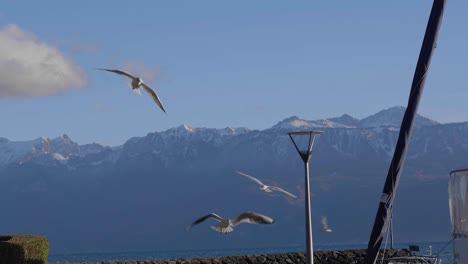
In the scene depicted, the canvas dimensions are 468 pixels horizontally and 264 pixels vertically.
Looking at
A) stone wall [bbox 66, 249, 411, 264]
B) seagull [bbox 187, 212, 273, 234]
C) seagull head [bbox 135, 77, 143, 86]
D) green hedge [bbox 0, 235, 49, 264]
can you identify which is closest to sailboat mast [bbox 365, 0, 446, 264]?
seagull [bbox 187, 212, 273, 234]

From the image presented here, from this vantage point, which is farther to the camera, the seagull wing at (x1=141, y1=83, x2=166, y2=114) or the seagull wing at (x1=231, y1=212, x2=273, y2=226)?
the seagull wing at (x1=141, y1=83, x2=166, y2=114)

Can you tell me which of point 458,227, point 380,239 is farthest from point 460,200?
point 380,239

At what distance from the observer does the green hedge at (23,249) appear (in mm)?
30031

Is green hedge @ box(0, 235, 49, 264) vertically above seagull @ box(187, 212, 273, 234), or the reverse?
seagull @ box(187, 212, 273, 234)

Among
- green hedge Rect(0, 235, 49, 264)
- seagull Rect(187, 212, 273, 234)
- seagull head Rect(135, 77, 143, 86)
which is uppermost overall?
seagull head Rect(135, 77, 143, 86)

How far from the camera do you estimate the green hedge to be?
3003cm

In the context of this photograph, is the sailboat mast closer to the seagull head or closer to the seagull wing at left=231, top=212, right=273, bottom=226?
the seagull wing at left=231, top=212, right=273, bottom=226

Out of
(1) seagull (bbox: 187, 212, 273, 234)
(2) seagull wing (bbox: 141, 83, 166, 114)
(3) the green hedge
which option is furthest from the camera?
(3) the green hedge

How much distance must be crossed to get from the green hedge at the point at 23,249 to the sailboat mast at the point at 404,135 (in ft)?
34.9

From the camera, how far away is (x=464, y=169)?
83.7ft

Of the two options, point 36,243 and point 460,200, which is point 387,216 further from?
point 36,243

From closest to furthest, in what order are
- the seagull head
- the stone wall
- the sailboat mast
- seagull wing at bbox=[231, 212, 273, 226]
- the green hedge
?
Answer: the sailboat mast → seagull wing at bbox=[231, 212, 273, 226] → the seagull head → the green hedge → the stone wall

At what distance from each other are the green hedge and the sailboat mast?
10.6m

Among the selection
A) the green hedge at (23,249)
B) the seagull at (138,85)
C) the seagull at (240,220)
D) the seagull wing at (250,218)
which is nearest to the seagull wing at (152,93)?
the seagull at (138,85)
